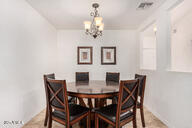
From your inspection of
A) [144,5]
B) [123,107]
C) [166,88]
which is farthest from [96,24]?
[166,88]

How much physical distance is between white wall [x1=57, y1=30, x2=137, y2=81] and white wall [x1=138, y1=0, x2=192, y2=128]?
109 cm

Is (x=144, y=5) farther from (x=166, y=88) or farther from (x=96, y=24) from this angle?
(x=166, y=88)

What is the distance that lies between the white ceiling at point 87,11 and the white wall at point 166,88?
1.60 feet

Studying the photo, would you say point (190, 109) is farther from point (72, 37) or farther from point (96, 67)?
point (72, 37)

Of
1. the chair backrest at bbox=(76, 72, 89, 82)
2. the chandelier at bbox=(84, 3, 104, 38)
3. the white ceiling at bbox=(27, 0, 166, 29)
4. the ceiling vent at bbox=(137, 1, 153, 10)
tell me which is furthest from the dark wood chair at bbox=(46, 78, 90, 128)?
the ceiling vent at bbox=(137, 1, 153, 10)

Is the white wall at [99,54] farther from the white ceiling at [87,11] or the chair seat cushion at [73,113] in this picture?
the chair seat cushion at [73,113]

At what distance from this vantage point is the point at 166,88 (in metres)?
2.20

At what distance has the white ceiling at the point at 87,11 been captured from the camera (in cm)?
226

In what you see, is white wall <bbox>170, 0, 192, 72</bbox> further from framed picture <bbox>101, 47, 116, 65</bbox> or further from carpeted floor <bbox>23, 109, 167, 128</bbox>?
framed picture <bbox>101, 47, 116, 65</bbox>

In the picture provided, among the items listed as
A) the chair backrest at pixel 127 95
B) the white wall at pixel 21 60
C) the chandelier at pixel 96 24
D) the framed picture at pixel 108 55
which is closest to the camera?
the chair backrest at pixel 127 95

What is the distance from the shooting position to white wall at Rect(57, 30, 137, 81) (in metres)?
3.95

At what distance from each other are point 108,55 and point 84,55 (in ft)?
2.80

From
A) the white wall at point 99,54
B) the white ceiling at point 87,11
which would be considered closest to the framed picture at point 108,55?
the white wall at point 99,54

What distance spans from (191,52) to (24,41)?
4.07m
